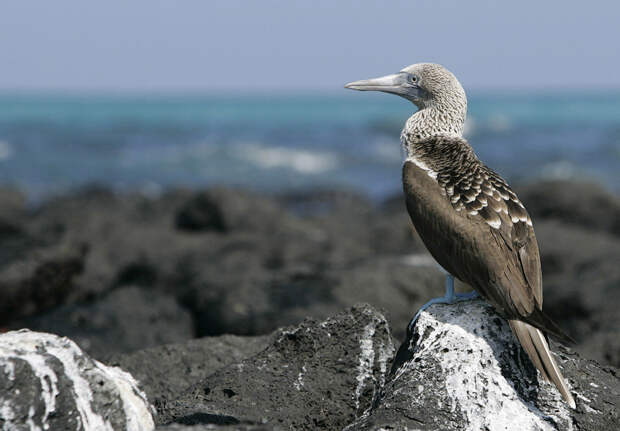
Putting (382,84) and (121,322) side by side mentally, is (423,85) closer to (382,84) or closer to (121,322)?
(382,84)

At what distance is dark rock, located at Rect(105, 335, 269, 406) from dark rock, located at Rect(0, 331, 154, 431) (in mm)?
1224

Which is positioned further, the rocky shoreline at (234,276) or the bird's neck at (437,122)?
the rocky shoreline at (234,276)

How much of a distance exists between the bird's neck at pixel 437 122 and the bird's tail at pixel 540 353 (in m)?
1.38

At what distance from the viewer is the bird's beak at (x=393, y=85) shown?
4832mm

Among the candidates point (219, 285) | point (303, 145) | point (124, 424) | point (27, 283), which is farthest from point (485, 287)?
point (303, 145)

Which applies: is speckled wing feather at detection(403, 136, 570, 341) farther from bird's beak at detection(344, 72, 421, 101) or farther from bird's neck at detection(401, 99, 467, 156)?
bird's beak at detection(344, 72, 421, 101)

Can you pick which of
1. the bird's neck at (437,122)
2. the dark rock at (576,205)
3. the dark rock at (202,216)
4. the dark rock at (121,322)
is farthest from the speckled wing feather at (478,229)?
the dark rock at (576,205)

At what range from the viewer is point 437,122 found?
4.56m

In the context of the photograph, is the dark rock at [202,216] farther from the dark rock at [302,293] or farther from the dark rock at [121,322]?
the dark rock at [121,322]

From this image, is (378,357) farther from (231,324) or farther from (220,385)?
(231,324)

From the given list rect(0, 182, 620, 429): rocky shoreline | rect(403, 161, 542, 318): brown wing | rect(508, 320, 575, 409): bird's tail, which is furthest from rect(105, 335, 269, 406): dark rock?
rect(508, 320, 575, 409): bird's tail

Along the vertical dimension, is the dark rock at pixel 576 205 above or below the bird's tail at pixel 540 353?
below

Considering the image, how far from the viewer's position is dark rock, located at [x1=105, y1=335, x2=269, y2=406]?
14.7ft

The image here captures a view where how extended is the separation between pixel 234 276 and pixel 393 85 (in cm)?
363
